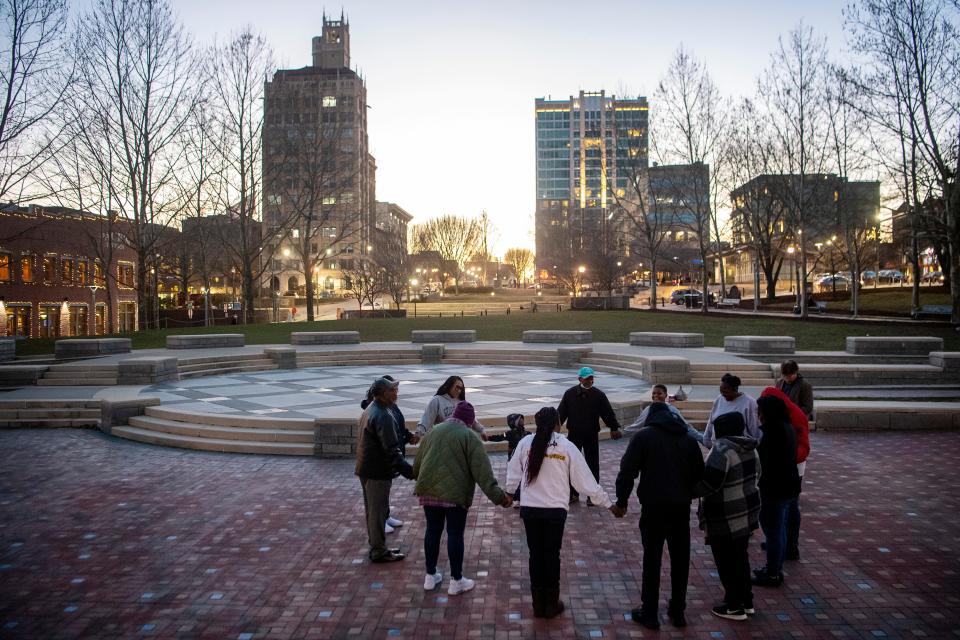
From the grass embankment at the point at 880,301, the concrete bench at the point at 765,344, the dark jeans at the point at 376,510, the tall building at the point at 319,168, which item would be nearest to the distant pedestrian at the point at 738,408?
the dark jeans at the point at 376,510

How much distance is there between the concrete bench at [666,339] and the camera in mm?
22906

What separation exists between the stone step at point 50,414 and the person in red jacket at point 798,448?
1356cm

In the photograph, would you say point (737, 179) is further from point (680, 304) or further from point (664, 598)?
point (664, 598)

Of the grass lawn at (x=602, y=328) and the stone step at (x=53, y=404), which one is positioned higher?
the grass lawn at (x=602, y=328)

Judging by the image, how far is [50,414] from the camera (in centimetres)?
1369

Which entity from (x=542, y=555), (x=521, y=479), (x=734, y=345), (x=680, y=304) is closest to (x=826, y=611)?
(x=542, y=555)

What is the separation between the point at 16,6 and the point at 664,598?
27457 mm

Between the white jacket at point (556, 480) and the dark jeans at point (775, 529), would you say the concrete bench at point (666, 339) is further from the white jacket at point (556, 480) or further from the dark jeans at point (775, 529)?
the white jacket at point (556, 480)

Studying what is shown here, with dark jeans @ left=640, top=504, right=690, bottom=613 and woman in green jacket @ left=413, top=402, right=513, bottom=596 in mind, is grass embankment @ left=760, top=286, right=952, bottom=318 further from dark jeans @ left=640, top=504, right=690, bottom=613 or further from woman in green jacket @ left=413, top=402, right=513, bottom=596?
woman in green jacket @ left=413, top=402, right=513, bottom=596

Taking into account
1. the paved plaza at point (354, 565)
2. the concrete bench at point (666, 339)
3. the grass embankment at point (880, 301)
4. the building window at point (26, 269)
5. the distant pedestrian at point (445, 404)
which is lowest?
the paved plaza at point (354, 565)

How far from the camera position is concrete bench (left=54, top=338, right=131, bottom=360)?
20.9 metres

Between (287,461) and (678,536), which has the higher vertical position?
(678,536)

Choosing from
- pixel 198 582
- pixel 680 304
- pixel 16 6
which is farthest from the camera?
pixel 680 304

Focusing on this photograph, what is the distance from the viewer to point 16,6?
21719mm
